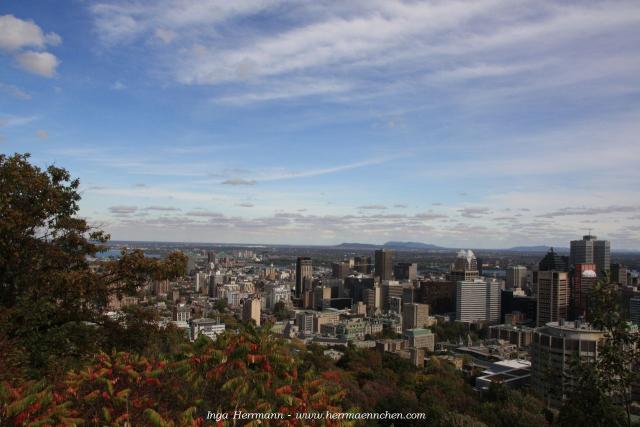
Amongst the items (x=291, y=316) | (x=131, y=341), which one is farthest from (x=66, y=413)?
(x=291, y=316)

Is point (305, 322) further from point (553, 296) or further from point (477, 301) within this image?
point (553, 296)

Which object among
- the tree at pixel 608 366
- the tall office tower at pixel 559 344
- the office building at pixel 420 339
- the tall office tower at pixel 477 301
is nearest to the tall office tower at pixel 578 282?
the tall office tower at pixel 477 301

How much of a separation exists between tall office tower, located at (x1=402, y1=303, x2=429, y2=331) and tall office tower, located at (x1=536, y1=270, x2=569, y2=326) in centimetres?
967

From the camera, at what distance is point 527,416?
11211mm

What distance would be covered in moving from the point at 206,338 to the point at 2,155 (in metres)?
3.84

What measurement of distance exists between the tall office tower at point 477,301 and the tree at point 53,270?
52.5m

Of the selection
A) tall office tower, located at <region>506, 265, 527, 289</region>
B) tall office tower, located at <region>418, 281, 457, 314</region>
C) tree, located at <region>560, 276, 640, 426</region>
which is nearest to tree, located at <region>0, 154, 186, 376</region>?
tree, located at <region>560, 276, 640, 426</region>

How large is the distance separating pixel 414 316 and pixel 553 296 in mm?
11605

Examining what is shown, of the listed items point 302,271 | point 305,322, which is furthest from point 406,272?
point 305,322

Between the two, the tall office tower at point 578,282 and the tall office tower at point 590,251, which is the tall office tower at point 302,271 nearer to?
the tall office tower at point 590,251

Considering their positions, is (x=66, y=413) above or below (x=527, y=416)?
above

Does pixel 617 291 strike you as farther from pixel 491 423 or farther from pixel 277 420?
pixel 491 423

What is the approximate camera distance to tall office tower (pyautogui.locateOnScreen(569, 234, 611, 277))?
66000mm

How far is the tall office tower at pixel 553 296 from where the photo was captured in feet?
146
